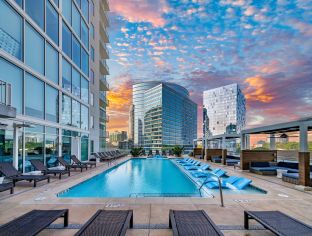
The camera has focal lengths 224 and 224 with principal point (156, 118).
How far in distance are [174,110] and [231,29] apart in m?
59.2

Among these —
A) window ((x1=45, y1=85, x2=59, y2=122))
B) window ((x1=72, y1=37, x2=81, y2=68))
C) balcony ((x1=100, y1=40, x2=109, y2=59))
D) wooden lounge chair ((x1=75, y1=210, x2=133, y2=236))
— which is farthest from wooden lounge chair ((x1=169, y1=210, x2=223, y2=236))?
balcony ((x1=100, y1=40, x2=109, y2=59))

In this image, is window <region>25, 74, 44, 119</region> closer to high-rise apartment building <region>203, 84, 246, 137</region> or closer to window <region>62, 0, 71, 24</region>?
window <region>62, 0, 71, 24</region>

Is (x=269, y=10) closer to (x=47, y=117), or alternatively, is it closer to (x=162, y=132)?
(x=47, y=117)

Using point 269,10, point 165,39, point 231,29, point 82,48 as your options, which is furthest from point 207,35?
point 82,48

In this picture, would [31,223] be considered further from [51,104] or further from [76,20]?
[76,20]

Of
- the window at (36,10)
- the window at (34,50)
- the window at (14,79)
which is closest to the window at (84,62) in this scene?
the window at (36,10)

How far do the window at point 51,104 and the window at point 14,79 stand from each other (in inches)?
104

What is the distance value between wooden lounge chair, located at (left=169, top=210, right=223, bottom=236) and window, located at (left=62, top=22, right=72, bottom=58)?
15284 millimetres

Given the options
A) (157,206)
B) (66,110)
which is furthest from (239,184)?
(66,110)

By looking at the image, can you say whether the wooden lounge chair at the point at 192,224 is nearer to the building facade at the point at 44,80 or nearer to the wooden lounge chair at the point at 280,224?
the wooden lounge chair at the point at 280,224

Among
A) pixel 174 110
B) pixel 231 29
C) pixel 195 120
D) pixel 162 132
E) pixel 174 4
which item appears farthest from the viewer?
pixel 195 120

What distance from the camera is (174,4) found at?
16.6 metres

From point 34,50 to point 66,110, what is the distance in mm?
5336

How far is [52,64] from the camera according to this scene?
14047 millimetres
